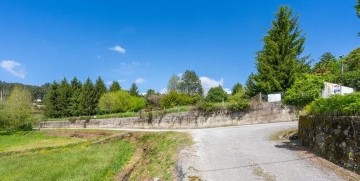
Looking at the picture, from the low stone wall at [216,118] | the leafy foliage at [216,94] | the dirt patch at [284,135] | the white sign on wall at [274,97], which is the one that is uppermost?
the leafy foliage at [216,94]

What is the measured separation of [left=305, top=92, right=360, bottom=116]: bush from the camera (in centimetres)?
1071

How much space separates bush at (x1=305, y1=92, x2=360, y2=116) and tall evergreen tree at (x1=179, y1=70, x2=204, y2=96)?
272 feet

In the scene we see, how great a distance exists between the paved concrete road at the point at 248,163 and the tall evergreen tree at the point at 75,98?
211ft

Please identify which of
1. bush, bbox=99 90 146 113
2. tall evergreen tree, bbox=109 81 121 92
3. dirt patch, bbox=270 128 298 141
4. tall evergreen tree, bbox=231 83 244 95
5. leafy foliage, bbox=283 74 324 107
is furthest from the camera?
tall evergreen tree, bbox=109 81 121 92

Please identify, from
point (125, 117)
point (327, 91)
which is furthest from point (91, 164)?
point (125, 117)

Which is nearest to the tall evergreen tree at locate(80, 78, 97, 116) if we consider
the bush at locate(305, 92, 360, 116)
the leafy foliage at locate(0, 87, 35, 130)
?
the leafy foliage at locate(0, 87, 35, 130)

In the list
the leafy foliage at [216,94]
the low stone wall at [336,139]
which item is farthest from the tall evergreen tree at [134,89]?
the low stone wall at [336,139]

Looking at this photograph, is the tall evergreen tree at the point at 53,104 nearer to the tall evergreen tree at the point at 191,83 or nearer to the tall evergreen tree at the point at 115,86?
the tall evergreen tree at the point at 115,86

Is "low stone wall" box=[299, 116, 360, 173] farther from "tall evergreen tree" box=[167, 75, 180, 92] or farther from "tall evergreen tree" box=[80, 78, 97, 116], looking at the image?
"tall evergreen tree" box=[167, 75, 180, 92]

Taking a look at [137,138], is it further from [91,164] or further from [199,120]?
[91,164]

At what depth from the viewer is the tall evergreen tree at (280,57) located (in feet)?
114

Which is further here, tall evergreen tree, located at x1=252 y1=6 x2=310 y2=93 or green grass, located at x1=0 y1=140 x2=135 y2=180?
tall evergreen tree, located at x1=252 y1=6 x2=310 y2=93

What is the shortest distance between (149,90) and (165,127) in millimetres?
64501

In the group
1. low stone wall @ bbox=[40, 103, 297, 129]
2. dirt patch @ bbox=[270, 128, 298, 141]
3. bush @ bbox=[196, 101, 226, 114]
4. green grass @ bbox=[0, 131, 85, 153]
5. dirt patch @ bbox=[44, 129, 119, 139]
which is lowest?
green grass @ bbox=[0, 131, 85, 153]
